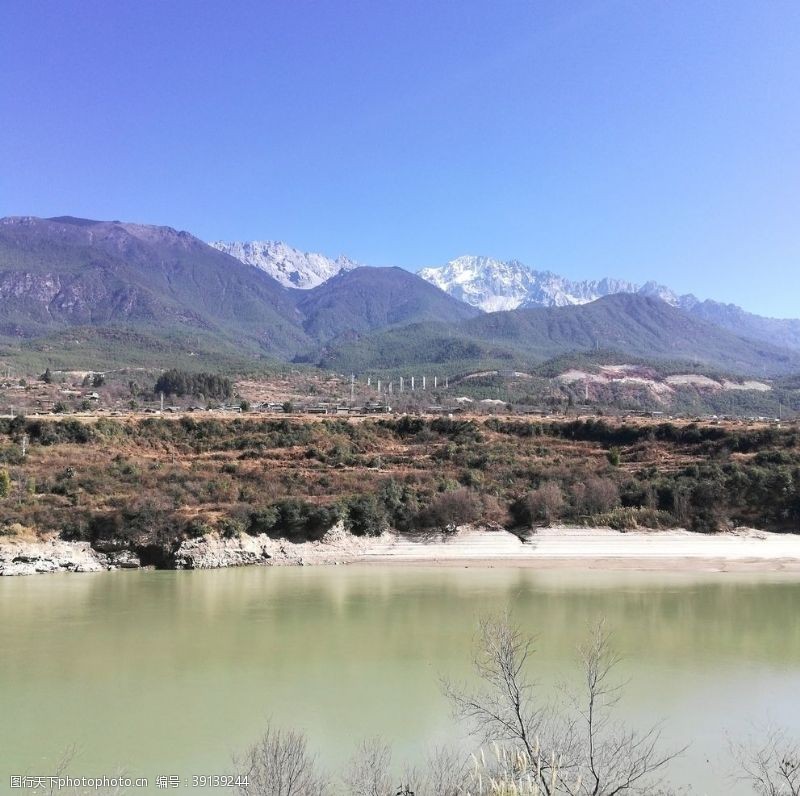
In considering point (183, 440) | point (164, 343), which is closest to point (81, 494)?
point (183, 440)

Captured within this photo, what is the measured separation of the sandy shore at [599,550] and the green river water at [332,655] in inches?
63.8

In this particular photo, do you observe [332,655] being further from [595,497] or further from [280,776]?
[595,497]

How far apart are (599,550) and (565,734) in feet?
75.5

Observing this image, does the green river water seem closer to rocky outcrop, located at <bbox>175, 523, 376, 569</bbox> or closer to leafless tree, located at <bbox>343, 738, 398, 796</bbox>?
leafless tree, located at <bbox>343, 738, 398, 796</bbox>

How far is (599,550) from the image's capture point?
110 feet

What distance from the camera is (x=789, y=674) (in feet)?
57.8

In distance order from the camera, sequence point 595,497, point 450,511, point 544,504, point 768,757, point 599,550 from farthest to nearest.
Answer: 1. point 595,497
2. point 544,504
3. point 450,511
4. point 599,550
5. point 768,757

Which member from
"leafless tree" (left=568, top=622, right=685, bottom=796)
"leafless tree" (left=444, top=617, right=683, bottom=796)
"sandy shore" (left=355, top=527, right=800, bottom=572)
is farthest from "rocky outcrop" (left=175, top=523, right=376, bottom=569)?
"leafless tree" (left=568, top=622, right=685, bottom=796)

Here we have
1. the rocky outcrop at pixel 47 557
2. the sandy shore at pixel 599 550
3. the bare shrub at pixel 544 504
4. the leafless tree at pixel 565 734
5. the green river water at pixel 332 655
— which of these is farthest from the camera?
the bare shrub at pixel 544 504

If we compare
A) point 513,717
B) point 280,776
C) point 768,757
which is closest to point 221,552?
point 513,717

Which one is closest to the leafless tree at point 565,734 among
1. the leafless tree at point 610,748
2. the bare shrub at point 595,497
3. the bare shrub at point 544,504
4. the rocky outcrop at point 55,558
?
the leafless tree at point 610,748

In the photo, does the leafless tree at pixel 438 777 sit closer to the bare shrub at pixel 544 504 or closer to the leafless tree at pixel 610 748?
the leafless tree at pixel 610 748

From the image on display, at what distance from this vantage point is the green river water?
13250 millimetres

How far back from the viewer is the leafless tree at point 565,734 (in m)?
9.09
